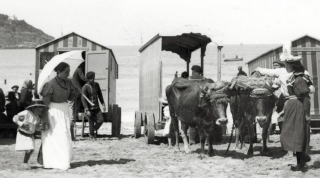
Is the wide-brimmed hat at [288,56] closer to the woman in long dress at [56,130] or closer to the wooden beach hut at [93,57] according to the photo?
the woman in long dress at [56,130]

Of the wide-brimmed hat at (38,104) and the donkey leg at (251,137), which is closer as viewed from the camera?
the wide-brimmed hat at (38,104)

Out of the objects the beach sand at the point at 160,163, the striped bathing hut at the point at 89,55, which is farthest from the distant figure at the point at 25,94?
the beach sand at the point at 160,163

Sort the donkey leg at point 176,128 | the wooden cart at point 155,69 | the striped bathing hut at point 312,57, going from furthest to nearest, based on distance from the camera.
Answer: the striped bathing hut at point 312,57, the wooden cart at point 155,69, the donkey leg at point 176,128

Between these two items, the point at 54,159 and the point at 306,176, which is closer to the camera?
the point at 306,176

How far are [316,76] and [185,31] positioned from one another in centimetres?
634

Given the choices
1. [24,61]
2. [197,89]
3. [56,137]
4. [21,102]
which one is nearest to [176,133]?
[197,89]

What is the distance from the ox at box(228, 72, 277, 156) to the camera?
890 cm

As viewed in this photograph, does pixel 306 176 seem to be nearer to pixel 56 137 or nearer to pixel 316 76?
pixel 56 137

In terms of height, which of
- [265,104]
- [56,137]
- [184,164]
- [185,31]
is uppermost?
[185,31]

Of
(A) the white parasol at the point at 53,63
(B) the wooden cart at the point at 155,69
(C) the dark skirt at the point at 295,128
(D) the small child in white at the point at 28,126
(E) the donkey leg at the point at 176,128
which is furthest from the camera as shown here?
(B) the wooden cart at the point at 155,69

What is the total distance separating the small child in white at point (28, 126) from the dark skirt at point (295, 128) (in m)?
4.18

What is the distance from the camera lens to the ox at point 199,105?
8.89 meters

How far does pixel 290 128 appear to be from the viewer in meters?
7.45

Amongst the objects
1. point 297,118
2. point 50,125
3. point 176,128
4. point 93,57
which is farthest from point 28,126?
point 93,57
